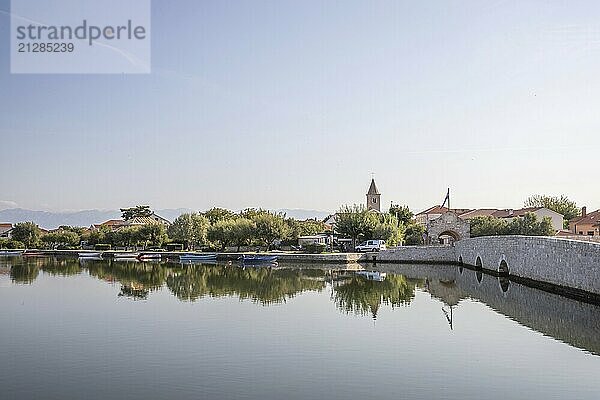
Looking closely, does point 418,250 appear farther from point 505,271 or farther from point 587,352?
point 587,352

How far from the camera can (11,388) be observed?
36.8 feet

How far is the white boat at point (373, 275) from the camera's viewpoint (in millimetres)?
33744

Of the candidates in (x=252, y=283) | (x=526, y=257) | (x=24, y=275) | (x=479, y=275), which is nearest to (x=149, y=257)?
(x=24, y=275)

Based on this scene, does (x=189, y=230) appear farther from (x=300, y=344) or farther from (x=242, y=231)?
(x=300, y=344)

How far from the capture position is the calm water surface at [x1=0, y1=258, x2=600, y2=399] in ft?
36.9

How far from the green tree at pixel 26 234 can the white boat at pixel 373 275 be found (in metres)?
54.4

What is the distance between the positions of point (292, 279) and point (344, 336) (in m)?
18.0

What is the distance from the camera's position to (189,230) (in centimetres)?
6594

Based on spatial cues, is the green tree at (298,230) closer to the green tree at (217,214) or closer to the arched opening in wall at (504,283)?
the green tree at (217,214)

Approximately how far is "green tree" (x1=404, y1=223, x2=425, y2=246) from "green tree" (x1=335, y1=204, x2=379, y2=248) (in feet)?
27.6

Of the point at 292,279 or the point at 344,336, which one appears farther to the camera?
the point at 292,279

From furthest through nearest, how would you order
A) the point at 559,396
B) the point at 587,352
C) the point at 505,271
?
the point at 505,271
the point at 587,352
the point at 559,396

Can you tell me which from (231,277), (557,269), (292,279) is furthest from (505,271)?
(231,277)

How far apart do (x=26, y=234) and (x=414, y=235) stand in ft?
157
